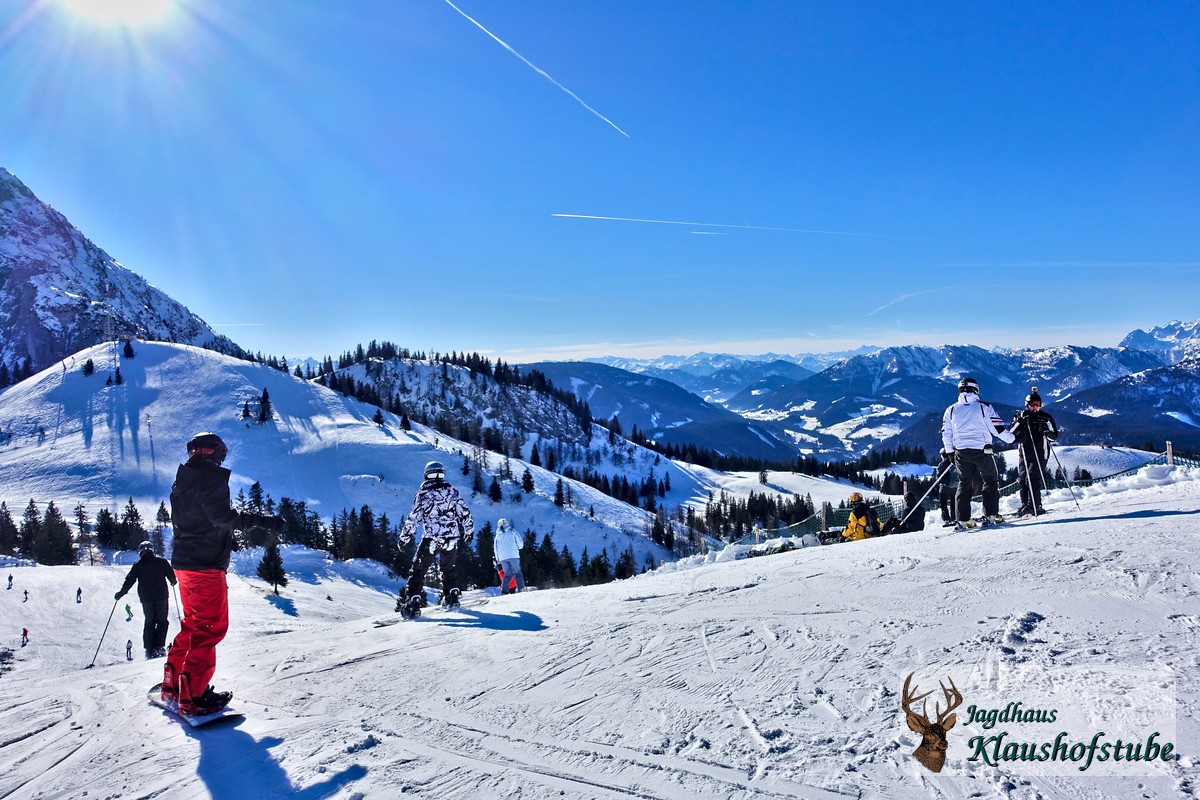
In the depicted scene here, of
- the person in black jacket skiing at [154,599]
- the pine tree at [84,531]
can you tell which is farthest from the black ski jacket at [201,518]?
the pine tree at [84,531]

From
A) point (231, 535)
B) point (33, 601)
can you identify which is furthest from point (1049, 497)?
point (33, 601)

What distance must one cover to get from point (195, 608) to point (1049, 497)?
16717 millimetres

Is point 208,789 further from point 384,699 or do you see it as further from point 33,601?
point 33,601

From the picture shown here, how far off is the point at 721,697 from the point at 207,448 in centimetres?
507

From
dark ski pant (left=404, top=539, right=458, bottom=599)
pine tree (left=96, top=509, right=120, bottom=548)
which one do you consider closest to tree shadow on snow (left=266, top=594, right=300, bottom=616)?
dark ski pant (left=404, top=539, right=458, bottom=599)

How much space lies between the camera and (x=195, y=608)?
17.7 feet

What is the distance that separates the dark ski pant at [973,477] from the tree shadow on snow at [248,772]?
1065 cm

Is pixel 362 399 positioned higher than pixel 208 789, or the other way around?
pixel 362 399

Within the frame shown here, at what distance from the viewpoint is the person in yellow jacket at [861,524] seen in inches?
590

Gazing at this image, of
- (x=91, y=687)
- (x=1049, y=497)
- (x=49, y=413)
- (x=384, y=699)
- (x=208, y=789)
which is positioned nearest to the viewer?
(x=208, y=789)

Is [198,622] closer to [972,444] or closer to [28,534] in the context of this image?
[972,444]

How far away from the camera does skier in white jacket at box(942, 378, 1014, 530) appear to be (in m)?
10.6

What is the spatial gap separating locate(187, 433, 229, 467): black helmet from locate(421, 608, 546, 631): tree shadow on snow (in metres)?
3.77

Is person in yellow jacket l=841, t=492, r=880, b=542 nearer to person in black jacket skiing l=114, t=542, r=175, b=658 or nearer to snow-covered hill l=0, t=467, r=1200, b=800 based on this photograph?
snow-covered hill l=0, t=467, r=1200, b=800
